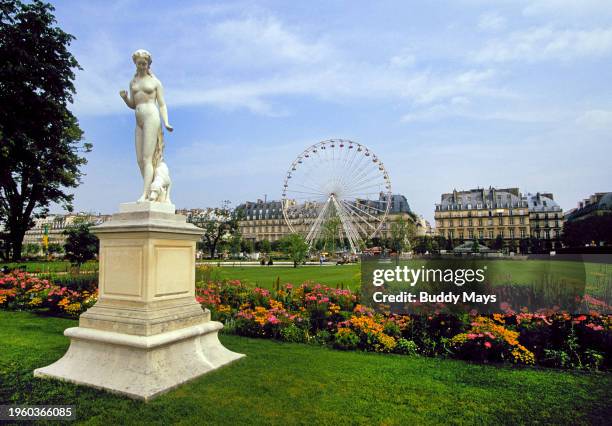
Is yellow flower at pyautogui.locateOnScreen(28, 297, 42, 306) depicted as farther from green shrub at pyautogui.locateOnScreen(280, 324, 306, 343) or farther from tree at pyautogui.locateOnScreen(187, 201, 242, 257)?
tree at pyautogui.locateOnScreen(187, 201, 242, 257)

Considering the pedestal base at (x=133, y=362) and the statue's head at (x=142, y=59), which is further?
the statue's head at (x=142, y=59)

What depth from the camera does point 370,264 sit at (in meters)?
9.49

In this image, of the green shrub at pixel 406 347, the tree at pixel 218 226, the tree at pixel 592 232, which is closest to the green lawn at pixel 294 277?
the green shrub at pixel 406 347

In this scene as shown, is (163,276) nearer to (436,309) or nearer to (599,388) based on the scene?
(436,309)

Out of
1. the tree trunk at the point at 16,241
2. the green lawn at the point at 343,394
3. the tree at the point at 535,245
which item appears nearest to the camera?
the green lawn at the point at 343,394

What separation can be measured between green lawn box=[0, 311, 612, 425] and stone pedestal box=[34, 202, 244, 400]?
271 millimetres

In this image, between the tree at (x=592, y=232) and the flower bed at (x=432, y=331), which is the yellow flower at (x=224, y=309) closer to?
the flower bed at (x=432, y=331)

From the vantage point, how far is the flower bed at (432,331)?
6188 millimetres

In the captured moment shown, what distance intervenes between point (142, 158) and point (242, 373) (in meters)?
3.45

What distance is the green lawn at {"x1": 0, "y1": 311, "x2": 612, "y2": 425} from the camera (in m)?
4.16

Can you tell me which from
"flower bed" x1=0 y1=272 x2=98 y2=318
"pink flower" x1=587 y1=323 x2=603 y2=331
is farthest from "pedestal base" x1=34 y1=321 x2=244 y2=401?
"pink flower" x1=587 y1=323 x2=603 y2=331

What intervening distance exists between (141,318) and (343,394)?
2655 mm

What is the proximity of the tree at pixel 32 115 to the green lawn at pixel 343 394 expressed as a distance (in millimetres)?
16719

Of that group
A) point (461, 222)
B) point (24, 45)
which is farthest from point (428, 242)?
point (24, 45)
